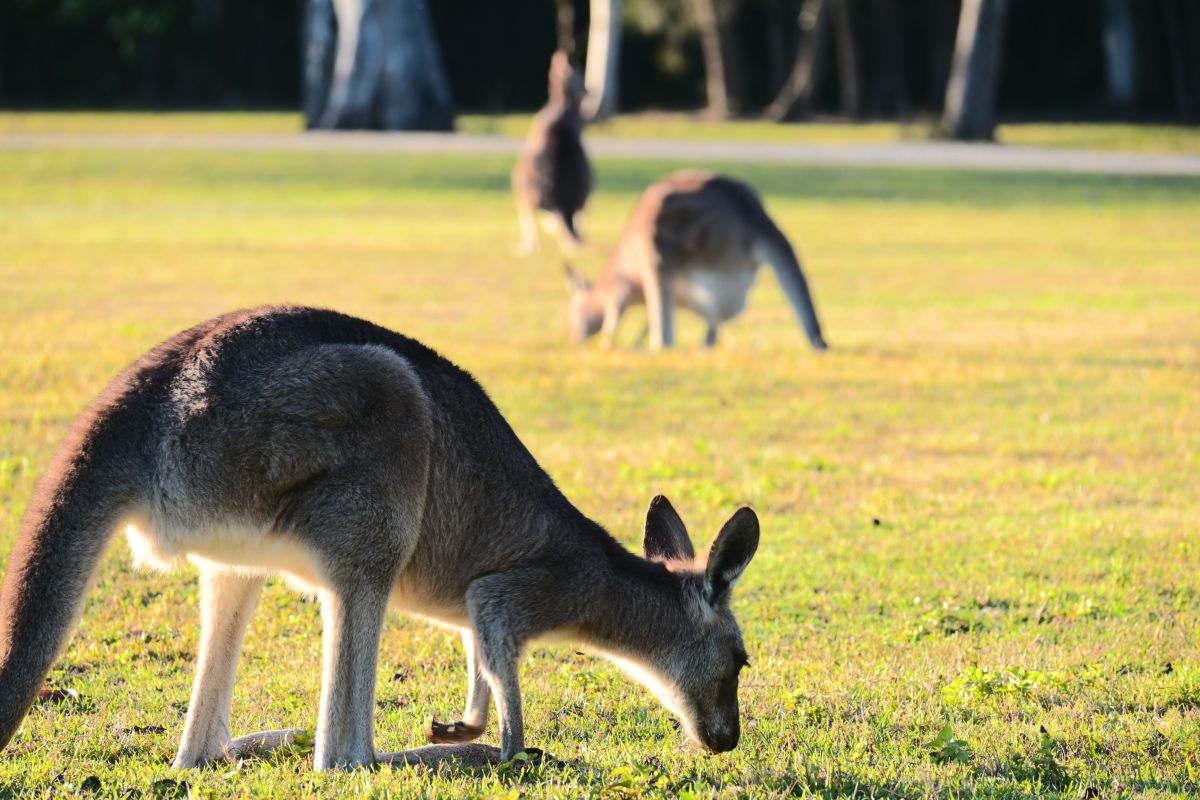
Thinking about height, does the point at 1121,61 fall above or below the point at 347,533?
below

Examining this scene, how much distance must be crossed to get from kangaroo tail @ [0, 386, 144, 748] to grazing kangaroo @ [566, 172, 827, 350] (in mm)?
6472

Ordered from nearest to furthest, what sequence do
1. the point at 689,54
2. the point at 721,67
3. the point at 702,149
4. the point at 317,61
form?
1. the point at 702,149
2. the point at 317,61
3. the point at 721,67
4. the point at 689,54

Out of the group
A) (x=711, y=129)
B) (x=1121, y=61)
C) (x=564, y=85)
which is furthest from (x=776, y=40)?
(x=564, y=85)

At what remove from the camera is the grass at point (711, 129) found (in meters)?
28.1

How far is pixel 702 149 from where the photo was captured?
A: 84.5ft

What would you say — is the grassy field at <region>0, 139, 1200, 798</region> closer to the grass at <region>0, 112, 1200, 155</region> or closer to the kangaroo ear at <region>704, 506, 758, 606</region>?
the kangaroo ear at <region>704, 506, 758, 606</region>

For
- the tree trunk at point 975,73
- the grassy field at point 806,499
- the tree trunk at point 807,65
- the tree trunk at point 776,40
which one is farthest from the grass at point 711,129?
the grassy field at point 806,499

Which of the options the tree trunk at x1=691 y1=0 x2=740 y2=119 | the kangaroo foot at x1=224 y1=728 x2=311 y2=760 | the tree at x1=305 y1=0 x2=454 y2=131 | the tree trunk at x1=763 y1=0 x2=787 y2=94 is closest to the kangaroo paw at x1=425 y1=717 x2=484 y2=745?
the kangaroo foot at x1=224 y1=728 x2=311 y2=760

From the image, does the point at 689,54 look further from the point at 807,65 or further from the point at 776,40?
the point at 807,65

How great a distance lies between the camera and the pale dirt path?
23.4m

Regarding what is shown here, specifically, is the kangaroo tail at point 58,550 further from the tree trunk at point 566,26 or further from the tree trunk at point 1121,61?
the tree trunk at point 1121,61

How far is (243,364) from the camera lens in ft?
11.0

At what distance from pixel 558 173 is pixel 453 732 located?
11.3 metres

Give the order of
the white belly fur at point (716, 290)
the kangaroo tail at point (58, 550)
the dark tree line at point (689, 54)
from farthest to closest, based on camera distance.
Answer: the dark tree line at point (689, 54)
the white belly fur at point (716, 290)
the kangaroo tail at point (58, 550)
